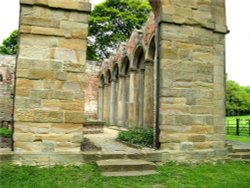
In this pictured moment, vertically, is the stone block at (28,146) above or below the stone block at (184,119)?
below

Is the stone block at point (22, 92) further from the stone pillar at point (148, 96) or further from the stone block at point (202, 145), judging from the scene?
the stone pillar at point (148, 96)

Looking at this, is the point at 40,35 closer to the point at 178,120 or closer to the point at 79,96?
the point at 79,96

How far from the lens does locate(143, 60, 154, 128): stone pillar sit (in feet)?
43.3

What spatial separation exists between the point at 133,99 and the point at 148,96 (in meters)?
1.80

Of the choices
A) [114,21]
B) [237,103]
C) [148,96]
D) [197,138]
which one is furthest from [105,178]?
[237,103]

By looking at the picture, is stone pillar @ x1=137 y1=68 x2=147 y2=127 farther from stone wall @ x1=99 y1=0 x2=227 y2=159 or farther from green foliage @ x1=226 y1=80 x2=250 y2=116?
green foliage @ x1=226 y1=80 x2=250 y2=116

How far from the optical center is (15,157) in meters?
5.59

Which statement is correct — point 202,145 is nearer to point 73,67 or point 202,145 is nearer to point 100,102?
point 73,67

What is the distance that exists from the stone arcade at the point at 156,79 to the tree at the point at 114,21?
23.9m

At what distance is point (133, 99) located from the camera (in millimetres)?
15008

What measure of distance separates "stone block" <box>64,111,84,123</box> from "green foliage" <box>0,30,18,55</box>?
32118 mm

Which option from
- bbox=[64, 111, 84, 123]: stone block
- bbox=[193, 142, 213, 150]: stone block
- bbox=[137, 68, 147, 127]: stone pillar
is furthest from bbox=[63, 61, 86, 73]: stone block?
bbox=[137, 68, 147, 127]: stone pillar

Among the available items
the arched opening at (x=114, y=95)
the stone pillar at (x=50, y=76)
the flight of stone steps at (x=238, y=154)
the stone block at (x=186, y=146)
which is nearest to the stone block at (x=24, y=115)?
the stone pillar at (x=50, y=76)

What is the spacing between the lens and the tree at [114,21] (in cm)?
3095
